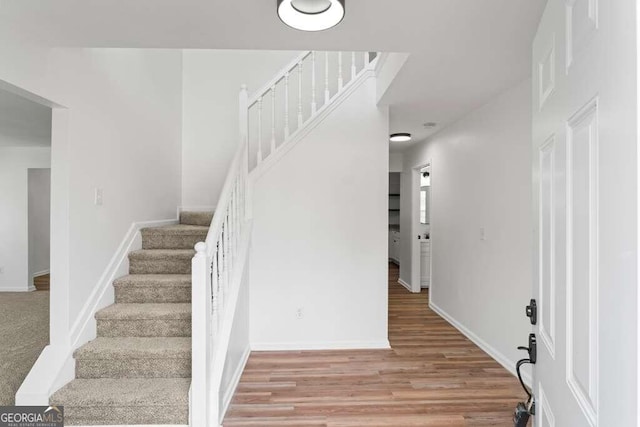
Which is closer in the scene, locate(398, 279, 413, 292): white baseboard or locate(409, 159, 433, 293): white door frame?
locate(409, 159, 433, 293): white door frame

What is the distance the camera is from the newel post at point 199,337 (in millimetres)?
1971

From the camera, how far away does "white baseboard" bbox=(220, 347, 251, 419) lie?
223 centimetres

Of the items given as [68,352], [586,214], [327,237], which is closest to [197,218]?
[327,237]

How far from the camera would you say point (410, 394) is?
247 cm

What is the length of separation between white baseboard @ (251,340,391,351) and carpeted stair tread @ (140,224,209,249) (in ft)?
3.72

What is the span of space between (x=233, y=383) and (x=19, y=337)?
5.53 ft

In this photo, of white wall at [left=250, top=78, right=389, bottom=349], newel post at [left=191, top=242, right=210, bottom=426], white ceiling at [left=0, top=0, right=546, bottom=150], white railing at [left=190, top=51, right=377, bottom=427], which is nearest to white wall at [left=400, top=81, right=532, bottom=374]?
white ceiling at [left=0, top=0, right=546, bottom=150]

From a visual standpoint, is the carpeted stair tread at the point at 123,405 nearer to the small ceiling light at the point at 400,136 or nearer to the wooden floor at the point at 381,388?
the wooden floor at the point at 381,388

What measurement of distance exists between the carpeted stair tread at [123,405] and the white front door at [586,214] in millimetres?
1861

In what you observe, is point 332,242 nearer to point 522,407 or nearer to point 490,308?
point 490,308

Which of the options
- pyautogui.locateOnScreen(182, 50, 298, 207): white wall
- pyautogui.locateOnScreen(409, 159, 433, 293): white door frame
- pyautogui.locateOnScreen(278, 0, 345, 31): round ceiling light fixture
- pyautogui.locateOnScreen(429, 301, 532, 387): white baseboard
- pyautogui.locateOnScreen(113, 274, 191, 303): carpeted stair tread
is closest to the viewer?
pyautogui.locateOnScreen(278, 0, 345, 31): round ceiling light fixture

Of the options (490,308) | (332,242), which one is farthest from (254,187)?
(490,308)

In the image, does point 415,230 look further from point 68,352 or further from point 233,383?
point 68,352

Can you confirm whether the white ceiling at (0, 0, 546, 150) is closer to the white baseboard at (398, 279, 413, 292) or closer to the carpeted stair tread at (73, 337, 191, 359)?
the carpeted stair tread at (73, 337, 191, 359)
